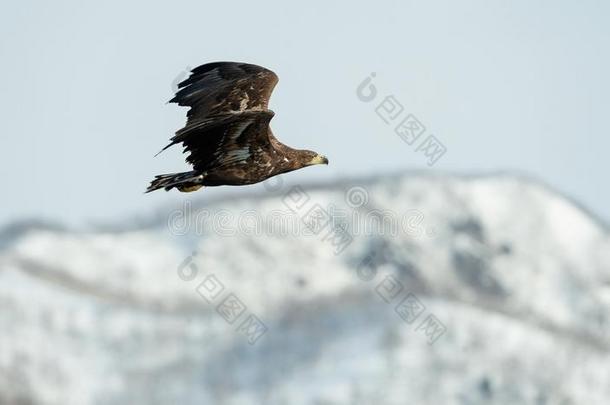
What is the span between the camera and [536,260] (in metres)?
98.9

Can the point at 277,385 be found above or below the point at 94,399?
below

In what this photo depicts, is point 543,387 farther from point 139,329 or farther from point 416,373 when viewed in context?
point 139,329

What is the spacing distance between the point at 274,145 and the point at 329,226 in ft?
218

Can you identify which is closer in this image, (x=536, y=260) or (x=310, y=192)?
(x=310, y=192)

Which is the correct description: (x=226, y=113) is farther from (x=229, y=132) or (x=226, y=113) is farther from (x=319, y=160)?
(x=319, y=160)

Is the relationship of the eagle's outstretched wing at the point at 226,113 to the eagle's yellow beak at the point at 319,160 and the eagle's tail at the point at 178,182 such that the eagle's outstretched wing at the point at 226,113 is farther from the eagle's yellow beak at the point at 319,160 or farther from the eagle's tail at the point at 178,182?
the eagle's yellow beak at the point at 319,160

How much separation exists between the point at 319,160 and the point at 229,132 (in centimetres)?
227

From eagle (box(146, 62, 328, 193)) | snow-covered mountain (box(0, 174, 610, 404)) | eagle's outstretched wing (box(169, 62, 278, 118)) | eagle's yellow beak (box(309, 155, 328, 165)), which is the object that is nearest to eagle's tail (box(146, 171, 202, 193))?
eagle (box(146, 62, 328, 193))

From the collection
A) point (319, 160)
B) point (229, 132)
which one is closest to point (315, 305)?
point (319, 160)

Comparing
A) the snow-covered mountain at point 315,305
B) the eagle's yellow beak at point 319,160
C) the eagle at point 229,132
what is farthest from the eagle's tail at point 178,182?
the snow-covered mountain at point 315,305

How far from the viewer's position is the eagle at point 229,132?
2302cm

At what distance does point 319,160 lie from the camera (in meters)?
24.9

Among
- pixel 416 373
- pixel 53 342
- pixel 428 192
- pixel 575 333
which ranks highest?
pixel 53 342

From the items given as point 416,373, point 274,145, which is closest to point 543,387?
point 416,373
